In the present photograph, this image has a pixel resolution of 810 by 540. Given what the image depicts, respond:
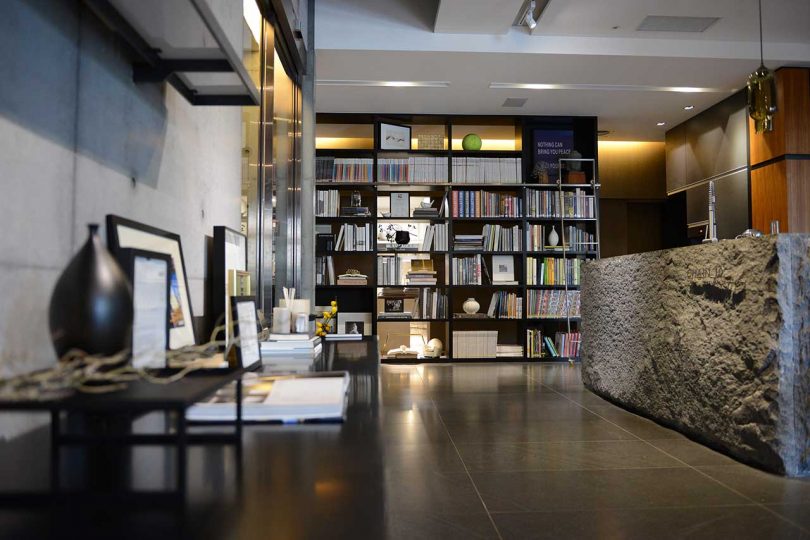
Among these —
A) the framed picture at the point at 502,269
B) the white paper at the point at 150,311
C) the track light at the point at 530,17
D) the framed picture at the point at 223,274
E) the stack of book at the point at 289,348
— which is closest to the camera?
the white paper at the point at 150,311

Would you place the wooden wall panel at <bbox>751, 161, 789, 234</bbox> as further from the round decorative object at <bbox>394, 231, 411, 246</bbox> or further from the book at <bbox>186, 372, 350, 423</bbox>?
the book at <bbox>186, 372, 350, 423</bbox>

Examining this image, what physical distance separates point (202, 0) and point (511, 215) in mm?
5760

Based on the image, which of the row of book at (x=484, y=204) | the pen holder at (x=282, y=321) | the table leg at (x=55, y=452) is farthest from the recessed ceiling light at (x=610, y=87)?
the table leg at (x=55, y=452)

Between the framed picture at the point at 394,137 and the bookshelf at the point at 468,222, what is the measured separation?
7 cm

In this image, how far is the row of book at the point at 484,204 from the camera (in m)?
6.48

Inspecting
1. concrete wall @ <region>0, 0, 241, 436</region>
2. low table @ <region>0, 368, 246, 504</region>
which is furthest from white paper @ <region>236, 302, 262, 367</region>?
low table @ <region>0, 368, 246, 504</region>

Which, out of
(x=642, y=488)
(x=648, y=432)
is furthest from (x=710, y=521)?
(x=648, y=432)

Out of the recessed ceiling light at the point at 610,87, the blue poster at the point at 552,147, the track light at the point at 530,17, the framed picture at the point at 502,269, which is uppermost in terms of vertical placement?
the track light at the point at 530,17

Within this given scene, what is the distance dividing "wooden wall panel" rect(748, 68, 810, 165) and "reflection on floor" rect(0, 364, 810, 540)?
107 inches

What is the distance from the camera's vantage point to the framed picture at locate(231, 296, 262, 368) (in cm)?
128

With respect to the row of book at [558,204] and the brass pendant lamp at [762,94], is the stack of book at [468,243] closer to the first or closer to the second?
the row of book at [558,204]

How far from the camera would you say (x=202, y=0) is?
98 centimetres

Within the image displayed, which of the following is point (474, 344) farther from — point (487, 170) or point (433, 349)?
point (487, 170)

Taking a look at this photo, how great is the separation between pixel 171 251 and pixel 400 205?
5246 mm
